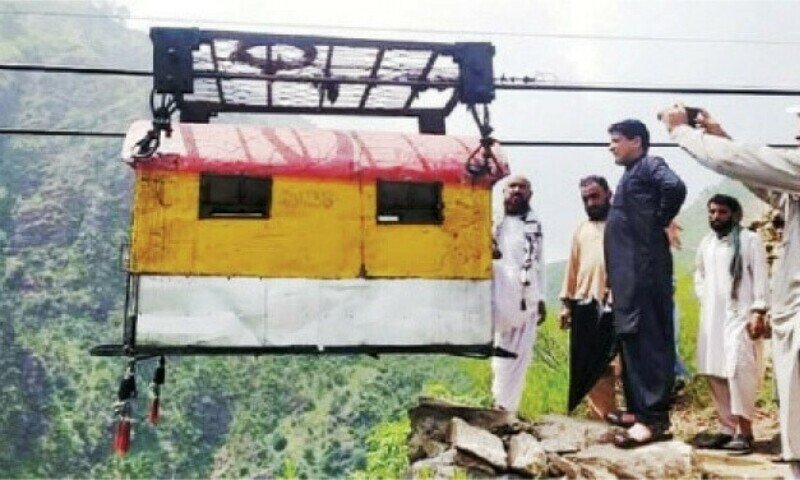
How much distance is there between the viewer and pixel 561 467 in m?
4.71

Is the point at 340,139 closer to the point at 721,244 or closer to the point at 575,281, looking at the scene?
the point at 575,281

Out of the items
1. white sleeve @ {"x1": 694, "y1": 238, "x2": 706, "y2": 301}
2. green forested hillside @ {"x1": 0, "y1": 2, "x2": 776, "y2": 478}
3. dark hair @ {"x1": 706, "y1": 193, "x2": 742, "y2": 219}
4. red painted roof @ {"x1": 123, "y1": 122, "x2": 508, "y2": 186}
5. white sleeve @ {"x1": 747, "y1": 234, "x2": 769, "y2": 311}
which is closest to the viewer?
red painted roof @ {"x1": 123, "y1": 122, "x2": 508, "y2": 186}

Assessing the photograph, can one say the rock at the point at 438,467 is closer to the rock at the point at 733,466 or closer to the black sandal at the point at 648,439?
the black sandal at the point at 648,439

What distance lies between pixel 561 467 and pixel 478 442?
1.49 feet

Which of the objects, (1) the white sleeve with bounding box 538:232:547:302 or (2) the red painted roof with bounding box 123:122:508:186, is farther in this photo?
(1) the white sleeve with bounding box 538:232:547:302

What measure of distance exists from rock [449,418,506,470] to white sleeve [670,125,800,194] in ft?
6.60

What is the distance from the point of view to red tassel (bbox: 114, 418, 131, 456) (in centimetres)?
446

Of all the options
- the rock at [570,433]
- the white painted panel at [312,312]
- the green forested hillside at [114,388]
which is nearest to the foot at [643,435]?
the rock at [570,433]

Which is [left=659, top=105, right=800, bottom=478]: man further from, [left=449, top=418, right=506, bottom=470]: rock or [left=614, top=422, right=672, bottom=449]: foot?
[left=449, top=418, right=506, bottom=470]: rock

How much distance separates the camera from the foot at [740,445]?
5086 mm

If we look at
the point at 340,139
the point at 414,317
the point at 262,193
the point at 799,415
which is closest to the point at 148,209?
the point at 262,193

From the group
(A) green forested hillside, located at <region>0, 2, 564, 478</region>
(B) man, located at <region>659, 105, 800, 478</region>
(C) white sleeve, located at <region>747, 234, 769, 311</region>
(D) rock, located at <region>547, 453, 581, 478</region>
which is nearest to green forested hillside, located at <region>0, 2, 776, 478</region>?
(A) green forested hillside, located at <region>0, 2, 564, 478</region>

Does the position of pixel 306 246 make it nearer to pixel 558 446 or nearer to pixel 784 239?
pixel 558 446

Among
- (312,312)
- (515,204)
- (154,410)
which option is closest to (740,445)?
(515,204)
